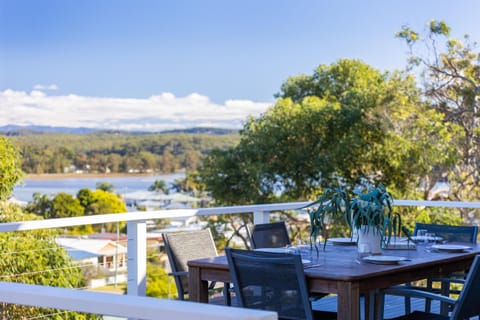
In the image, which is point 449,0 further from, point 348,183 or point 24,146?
point 24,146

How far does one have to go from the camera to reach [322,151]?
1827cm

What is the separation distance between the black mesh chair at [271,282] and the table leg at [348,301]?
5.1 inches

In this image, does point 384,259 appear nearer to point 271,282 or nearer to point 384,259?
point 384,259

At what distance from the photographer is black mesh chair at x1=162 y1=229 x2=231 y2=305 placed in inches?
163

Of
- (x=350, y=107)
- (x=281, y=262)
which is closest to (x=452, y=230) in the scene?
(x=281, y=262)

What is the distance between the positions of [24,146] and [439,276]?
2439cm

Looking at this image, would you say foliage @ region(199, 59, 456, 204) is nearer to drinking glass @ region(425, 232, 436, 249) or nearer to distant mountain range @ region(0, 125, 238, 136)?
distant mountain range @ region(0, 125, 238, 136)

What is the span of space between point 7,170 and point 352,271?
9721mm

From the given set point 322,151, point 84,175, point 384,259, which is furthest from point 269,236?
point 84,175

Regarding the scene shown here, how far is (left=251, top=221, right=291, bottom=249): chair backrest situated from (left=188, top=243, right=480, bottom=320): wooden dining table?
55 centimetres

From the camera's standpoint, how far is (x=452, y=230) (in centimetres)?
477

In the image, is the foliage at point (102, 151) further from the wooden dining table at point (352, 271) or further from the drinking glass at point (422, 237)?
the wooden dining table at point (352, 271)

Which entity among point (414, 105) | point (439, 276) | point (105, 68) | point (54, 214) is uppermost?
point (105, 68)

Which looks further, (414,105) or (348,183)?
(348,183)
